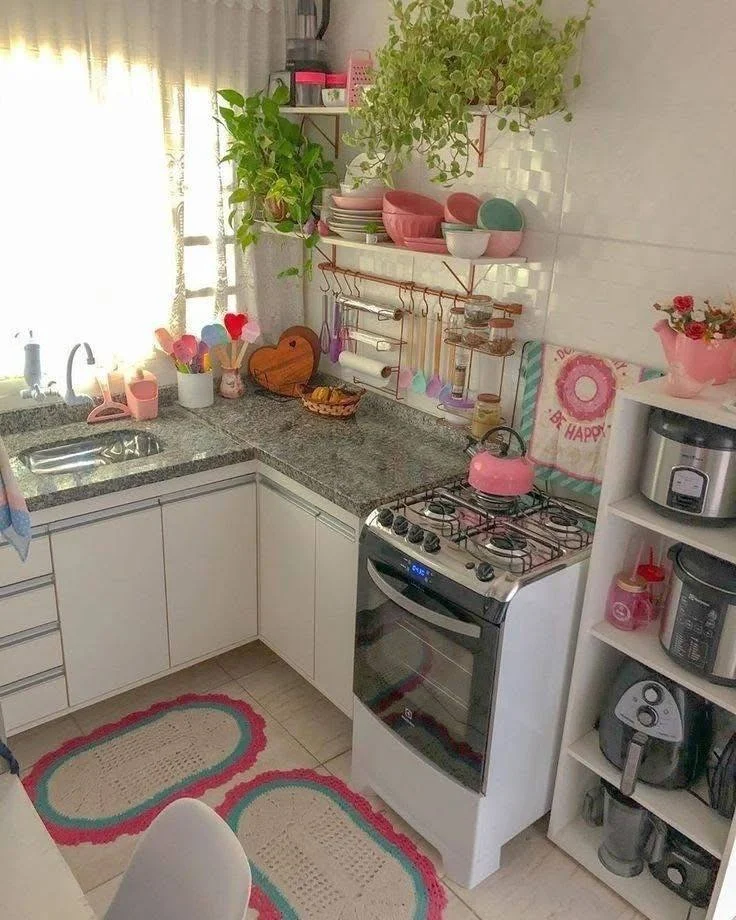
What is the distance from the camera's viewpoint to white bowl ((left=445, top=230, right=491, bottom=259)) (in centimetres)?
217

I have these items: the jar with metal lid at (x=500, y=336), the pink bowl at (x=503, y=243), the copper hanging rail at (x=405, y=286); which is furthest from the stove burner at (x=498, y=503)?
the pink bowl at (x=503, y=243)

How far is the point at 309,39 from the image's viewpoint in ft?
9.00

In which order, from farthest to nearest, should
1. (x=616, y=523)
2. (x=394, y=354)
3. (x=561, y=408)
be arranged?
(x=394, y=354) → (x=561, y=408) → (x=616, y=523)

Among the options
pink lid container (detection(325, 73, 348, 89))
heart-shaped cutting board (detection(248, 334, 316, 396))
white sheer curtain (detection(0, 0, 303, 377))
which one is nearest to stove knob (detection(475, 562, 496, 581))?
heart-shaped cutting board (detection(248, 334, 316, 396))

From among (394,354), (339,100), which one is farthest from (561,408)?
(339,100)

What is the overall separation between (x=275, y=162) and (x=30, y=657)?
1.78 meters

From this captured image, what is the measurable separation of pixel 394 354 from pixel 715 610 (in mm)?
1438

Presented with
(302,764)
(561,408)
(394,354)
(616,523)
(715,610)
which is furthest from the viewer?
(394,354)

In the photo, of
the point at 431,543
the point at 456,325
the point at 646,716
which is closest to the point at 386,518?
the point at 431,543

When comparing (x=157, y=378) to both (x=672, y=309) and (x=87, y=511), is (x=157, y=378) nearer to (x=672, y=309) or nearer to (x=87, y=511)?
(x=87, y=511)

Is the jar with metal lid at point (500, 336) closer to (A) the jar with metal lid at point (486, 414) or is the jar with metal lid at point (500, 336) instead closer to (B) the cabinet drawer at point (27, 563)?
(A) the jar with metal lid at point (486, 414)

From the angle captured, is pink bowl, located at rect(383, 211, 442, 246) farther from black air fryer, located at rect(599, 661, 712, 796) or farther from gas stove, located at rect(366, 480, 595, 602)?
black air fryer, located at rect(599, 661, 712, 796)

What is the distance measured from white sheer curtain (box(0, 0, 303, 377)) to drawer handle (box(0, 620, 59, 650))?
850 mm

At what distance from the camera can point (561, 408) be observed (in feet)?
7.50
